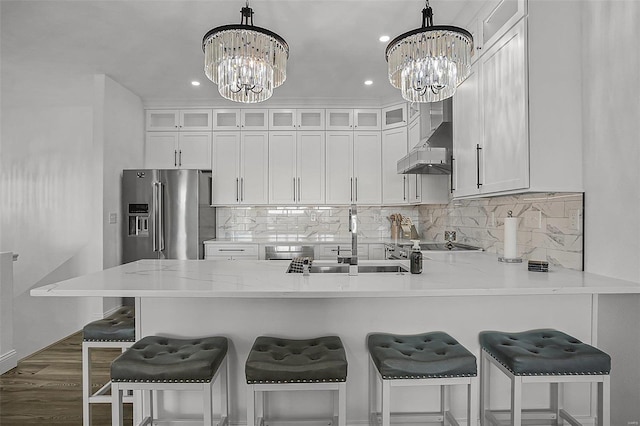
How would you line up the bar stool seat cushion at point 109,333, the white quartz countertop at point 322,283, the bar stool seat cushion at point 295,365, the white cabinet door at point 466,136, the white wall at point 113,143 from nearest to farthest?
the bar stool seat cushion at point 295,365 → the white quartz countertop at point 322,283 → the bar stool seat cushion at point 109,333 → the white cabinet door at point 466,136 → the white wall at point 113,143

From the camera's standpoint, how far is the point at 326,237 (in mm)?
4992

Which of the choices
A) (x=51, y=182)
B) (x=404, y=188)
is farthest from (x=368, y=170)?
(x=51, y=182)

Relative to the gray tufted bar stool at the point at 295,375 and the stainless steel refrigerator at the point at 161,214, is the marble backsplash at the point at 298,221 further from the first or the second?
the gray tufted bar stool at the point at 295,375

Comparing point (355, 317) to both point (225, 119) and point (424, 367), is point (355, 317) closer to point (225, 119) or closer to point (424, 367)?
point (424, 367)

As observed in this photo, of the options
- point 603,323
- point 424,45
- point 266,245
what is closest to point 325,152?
point 266,245

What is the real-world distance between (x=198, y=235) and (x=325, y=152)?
1895 millimetres

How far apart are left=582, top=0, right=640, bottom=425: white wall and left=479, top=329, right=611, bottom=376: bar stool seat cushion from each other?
314 millimetres

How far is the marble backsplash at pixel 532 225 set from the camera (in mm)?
2190

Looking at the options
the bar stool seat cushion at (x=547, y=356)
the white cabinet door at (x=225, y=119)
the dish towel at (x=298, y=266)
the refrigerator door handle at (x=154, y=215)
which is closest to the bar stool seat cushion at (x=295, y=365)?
the dish towel at (x=298, y=266)

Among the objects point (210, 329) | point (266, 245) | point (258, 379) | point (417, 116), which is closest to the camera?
point (258, 379)

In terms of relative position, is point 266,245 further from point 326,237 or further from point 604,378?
point 604,378

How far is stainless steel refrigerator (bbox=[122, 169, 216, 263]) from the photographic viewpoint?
4.39 m

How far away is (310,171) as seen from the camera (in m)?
4.86

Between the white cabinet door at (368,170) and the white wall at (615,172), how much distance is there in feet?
9.40
